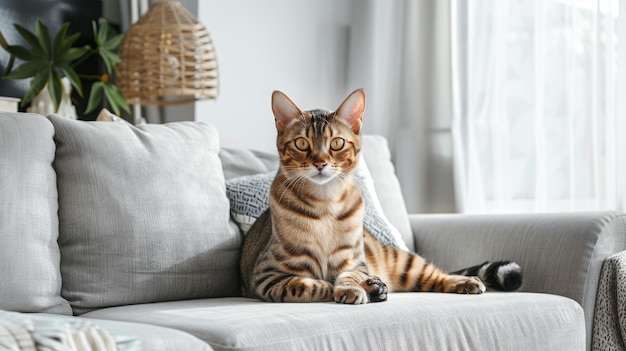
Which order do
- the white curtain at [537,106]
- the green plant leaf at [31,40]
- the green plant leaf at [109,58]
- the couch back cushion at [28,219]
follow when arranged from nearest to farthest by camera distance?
the couch back cushion at [28,219], the white curtain at [537,106], the green plant leaf at [31,40], the green plant leaf at [109,58]

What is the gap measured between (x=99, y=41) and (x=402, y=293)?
1904mm

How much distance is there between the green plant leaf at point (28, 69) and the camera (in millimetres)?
3172

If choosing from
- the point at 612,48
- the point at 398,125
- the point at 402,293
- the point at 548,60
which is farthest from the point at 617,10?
the point at 402,293

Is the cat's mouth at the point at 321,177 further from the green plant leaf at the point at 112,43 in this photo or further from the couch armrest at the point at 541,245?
the green plant leaf at the point at 112,43

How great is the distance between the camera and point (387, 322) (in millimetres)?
1661

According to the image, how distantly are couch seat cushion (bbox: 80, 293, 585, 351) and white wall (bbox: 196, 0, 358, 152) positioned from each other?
6.38 ft

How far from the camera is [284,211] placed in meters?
1.96

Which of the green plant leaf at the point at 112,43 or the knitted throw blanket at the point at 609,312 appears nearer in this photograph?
the knitted throw blanket at the point at 609,312

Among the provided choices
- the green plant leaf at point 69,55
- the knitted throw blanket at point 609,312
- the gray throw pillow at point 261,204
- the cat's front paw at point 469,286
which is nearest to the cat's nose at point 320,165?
the gray throw pillow at point 261,204

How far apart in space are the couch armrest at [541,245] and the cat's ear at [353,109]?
0.68m

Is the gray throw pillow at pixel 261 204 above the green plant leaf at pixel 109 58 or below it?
below

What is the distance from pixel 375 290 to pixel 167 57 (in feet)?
5.94

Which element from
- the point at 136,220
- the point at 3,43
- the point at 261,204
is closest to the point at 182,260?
the point at 136,220

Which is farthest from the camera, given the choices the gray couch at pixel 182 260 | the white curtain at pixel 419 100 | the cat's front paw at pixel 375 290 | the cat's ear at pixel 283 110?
the white curtain at pixel 419 100
